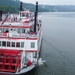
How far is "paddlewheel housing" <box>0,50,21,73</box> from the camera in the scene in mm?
24556

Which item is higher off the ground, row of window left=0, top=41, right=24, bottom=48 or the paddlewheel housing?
row of window left=0, top=41, right=24, bottom=48

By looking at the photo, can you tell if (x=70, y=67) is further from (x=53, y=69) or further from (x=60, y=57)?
(x=60, y=57)

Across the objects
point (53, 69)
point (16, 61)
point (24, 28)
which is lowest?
point (53, 69)

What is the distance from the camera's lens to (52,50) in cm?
3906

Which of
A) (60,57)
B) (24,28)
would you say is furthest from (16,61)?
(60,57)

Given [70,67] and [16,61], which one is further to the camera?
[70,67]

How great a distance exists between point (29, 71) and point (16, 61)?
74.1 inches

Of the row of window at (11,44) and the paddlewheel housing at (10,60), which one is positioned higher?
the row of window at (11,44)

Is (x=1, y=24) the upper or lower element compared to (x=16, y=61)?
upper

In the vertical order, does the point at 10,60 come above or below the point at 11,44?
below

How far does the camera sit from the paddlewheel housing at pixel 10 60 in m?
24.6

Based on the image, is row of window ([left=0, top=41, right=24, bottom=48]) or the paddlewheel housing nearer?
the paddlewheel housing

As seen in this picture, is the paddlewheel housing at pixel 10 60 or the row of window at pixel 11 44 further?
the row of window at pixel 11 44

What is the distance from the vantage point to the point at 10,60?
25.6 meters
